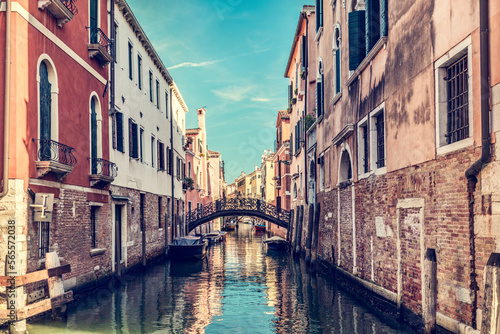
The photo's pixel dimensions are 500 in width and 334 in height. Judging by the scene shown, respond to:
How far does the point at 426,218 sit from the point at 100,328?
5.26 meters

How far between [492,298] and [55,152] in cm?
724

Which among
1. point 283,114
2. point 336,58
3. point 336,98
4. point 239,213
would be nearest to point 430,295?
point 336,98

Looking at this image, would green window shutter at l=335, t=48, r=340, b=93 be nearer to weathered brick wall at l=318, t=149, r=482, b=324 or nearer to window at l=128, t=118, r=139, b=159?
weathered brick wall at l=318, t=149, r=482, b=324

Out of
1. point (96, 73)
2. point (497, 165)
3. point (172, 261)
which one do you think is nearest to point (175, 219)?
point (172, 261)

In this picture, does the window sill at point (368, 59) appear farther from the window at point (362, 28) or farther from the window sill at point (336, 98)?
the window sill at point (336, 98)

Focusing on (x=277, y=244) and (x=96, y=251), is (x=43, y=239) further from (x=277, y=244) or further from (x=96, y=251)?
(x=277, y=244)

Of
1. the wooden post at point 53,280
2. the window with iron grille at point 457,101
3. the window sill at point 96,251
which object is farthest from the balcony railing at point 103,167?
the window with iron grille at point 457,101

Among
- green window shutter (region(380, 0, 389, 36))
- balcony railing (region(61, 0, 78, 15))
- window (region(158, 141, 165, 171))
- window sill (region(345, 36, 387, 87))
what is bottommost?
window (region(158, 141, 165, 171))

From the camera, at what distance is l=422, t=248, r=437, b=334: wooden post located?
6.22 m

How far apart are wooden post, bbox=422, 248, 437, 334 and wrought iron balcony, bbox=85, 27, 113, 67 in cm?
814

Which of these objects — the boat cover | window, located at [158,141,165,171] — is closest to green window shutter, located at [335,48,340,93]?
window, located at [158,141,165,171]

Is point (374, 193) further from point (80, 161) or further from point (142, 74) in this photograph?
point (142, 74)

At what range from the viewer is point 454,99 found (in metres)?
6.24

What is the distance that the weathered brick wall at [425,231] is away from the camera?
5625 mm
